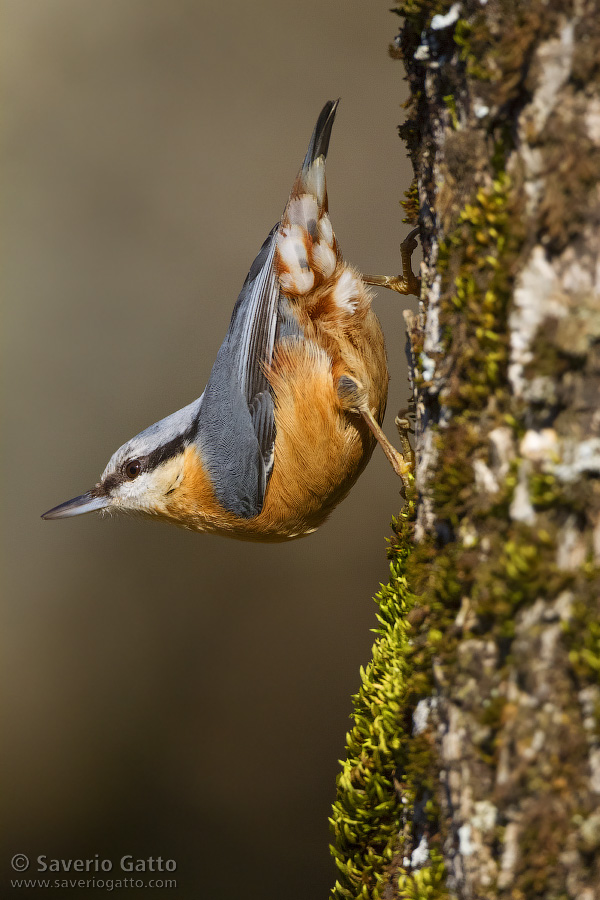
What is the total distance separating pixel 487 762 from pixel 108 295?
2928 millimetres

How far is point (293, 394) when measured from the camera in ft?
6.02

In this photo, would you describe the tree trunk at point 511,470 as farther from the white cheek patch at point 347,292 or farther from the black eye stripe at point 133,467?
the black eye stripe at point 133,467

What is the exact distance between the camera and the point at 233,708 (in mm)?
3076

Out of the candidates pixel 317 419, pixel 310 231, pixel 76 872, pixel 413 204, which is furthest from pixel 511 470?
pixel 76 872

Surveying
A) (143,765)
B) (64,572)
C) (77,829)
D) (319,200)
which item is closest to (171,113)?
(319,200)

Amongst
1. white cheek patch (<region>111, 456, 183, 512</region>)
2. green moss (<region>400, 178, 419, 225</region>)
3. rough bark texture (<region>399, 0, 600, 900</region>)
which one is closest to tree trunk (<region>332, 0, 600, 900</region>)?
rough bark texture (<region>399, 0, 600, 900</region>)

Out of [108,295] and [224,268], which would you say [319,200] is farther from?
[108,295]

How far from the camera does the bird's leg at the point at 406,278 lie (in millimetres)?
1749

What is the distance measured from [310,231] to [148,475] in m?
0.84

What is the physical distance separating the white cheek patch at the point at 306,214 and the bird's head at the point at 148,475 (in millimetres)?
635

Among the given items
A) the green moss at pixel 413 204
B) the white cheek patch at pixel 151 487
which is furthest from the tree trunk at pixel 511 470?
the white cheek patch at pixel 151 487

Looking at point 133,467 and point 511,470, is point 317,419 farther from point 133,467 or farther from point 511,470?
point 511,470

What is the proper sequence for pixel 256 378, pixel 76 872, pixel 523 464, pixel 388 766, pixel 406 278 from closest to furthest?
pixel 523 464
pixel 388 766
pixel 406 278
pixel 256 378
pixel 76 872

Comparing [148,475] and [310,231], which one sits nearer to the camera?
[310,231]
